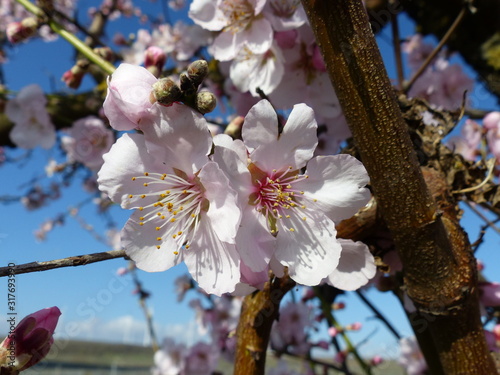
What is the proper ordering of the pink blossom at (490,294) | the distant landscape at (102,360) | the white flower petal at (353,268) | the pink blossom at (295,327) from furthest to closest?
1. the distant landscape at (102,360)
2. the pink blossom at (295,327)
3. the pink blossom at (490,294)
4. the white flower petal at (353,268)

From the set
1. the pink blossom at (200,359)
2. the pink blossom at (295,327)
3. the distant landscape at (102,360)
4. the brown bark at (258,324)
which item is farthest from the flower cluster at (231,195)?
the distant landscape at (102,360)

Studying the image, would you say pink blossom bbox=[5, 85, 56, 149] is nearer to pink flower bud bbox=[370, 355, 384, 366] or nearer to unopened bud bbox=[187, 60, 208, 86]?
unopened bud bbox=[187, 60, 208, 86]

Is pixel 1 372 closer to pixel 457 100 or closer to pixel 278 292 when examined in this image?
pixel 278 292

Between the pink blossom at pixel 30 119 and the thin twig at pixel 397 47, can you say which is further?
the pink blossom at pixel 30 119

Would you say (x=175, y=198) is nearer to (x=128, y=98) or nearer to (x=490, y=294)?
(x=128, y=98)

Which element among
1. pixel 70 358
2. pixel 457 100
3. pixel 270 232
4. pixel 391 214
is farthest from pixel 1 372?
pixel 70 358

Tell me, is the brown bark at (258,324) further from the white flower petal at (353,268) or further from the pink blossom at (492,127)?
the pink blossom at (492,127)

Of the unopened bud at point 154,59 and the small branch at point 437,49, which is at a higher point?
the small branch at point 437,49
